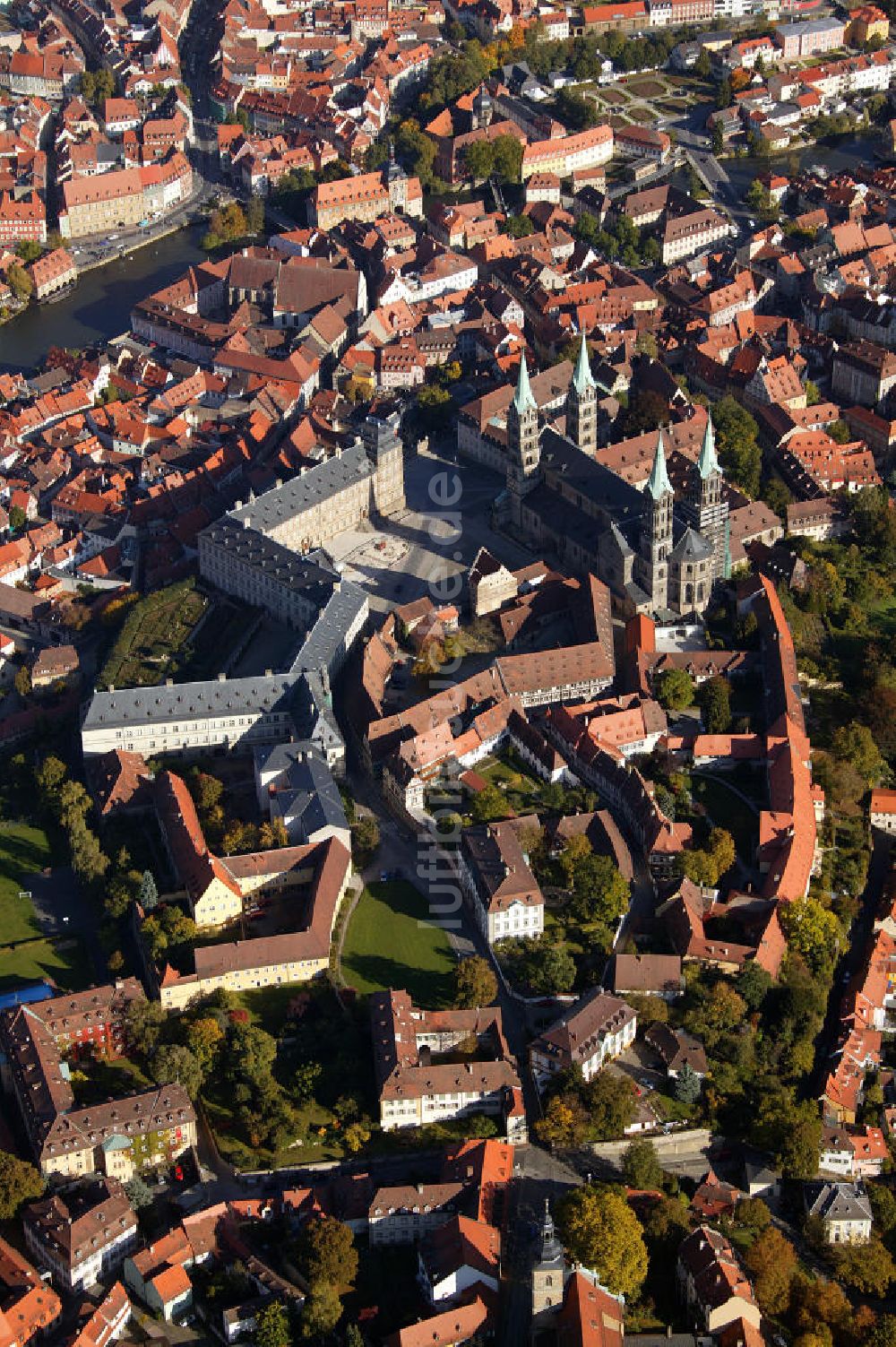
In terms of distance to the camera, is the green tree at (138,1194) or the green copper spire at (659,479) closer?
the green tree at (138,1194)

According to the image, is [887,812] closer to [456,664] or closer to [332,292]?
[456,664]

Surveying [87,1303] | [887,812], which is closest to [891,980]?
[887,812]

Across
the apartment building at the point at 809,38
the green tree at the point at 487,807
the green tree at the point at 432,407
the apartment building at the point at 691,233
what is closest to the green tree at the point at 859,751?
the green tree at the point at 487,807

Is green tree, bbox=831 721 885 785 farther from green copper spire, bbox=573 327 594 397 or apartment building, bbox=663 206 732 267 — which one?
apartment building, bbox=663 206 732 267

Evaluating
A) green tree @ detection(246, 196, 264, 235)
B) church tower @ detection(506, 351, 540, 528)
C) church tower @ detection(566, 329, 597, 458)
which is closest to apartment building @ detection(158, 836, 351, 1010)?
church tower @ detection(506, 351, 540, 528)

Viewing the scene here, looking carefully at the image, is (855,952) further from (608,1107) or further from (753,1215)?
(753,1215)

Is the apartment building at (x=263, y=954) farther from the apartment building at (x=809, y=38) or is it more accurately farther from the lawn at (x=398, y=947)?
the apartment building at (x=809, y=38)
